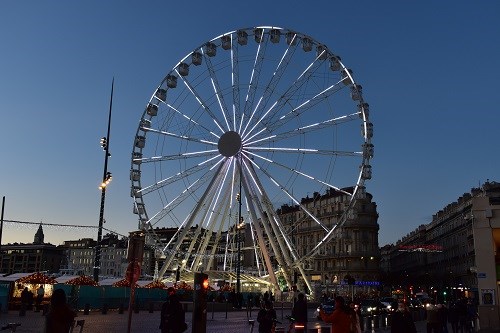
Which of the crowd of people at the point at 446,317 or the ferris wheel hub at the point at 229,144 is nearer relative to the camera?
the crowd of people at the point at 446,317

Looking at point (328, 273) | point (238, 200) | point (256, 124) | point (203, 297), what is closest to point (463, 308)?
point (203, 297)

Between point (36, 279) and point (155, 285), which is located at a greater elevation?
point (36, 279)

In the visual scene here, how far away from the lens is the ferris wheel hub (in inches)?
1634

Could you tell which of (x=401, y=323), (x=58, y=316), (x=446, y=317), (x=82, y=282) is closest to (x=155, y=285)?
(x=82, y=282)

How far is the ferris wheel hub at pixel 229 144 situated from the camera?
41500 mm

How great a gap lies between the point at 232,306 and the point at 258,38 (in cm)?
2194

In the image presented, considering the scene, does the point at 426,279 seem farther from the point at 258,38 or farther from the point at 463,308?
the point at 463,308

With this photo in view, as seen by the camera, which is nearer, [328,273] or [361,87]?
[361,87]

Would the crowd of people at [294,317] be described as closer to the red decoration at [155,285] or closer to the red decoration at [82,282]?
the red decoration at [82,282]

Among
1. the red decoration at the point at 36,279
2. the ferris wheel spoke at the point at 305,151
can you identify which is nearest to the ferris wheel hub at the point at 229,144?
the ferris wheel spoke at the point at 305,151

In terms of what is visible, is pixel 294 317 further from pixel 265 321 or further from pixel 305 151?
pixel 305 151

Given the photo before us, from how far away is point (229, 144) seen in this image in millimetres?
41719

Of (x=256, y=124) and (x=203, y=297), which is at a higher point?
(x=256, y=124)

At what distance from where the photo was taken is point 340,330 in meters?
11.4
